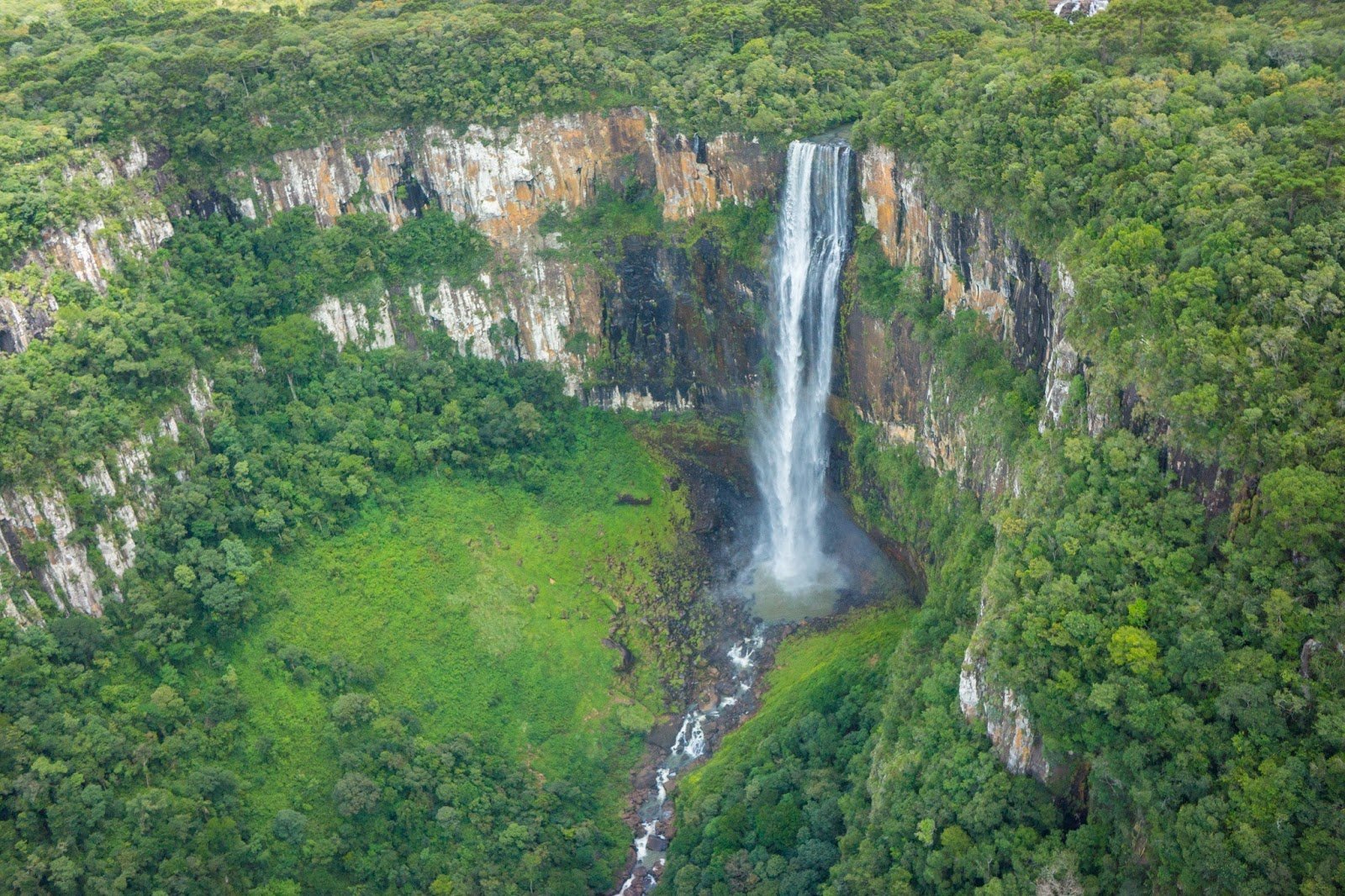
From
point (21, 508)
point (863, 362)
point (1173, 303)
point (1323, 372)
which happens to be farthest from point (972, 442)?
point (21, 508)

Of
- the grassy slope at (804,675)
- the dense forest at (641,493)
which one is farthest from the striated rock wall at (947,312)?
the grassy slope at (804,675)

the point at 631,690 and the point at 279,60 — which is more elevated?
the point at 279,60

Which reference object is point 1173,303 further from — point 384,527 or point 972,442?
point 384,527

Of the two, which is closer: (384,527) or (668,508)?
(384,527)

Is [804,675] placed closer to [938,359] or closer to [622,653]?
[622,653]

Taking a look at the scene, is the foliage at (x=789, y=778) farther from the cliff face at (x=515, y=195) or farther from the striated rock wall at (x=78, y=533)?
the striated rock wall at (x=78, y=533)

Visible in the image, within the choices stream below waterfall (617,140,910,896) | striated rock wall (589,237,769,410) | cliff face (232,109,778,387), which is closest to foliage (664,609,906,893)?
stream below waterfall (617,140,910,896)
